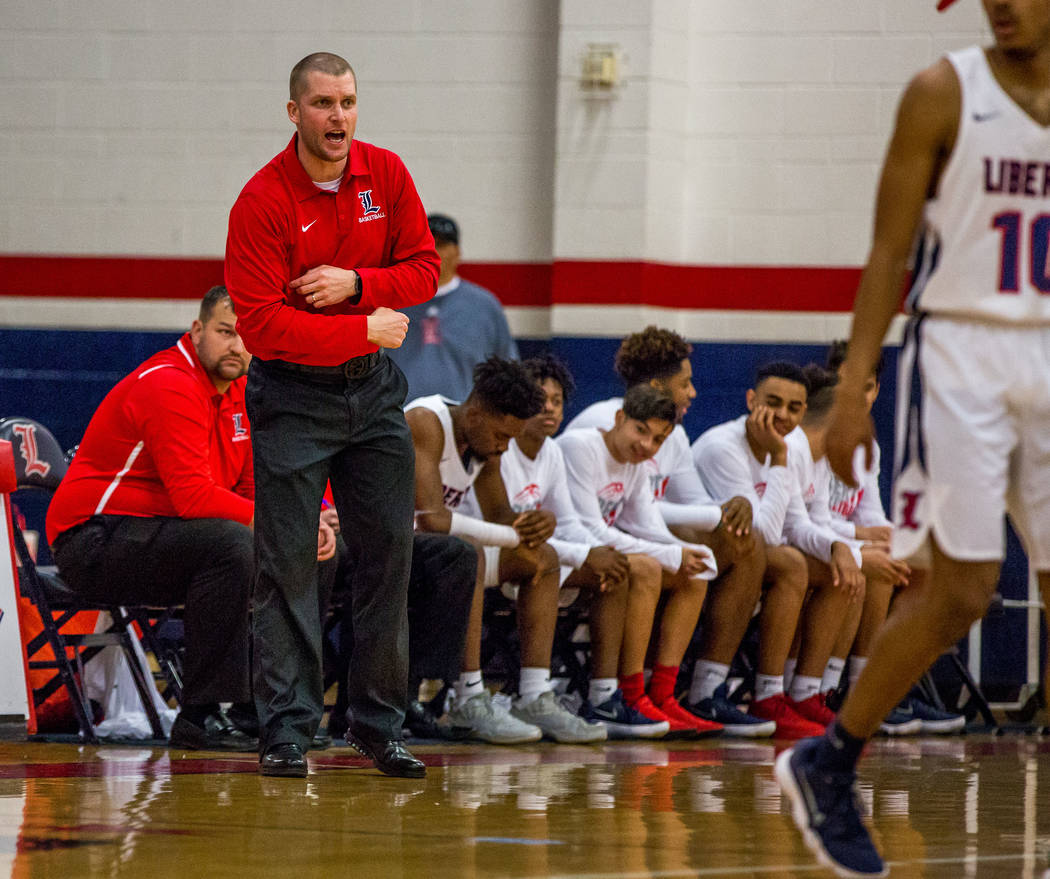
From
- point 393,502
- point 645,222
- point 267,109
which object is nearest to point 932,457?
point 393,502

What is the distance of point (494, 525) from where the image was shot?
5277mm

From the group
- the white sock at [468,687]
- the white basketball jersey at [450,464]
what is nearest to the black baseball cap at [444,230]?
the white basketball jersey at [450,464]

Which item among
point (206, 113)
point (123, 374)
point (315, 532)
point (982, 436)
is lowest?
point (123, 374)

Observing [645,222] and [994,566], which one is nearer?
[994,566]

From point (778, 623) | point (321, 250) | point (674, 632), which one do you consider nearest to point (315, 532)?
point (321, 250)

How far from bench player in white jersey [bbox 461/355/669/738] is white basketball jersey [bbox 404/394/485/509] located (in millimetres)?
110

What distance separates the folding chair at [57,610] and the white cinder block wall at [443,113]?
2.36 m

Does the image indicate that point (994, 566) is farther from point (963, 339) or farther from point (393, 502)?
point (393, 502)

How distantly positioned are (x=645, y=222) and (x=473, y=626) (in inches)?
106

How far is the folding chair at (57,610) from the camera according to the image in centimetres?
489

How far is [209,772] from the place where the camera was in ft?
13.1

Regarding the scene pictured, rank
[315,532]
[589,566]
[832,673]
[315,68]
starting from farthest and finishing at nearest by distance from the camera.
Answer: [832,673] < [589,566] < [315,532] < [315,68]

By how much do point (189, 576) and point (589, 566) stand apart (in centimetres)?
144

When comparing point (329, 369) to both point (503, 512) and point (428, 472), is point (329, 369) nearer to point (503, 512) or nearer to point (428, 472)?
point (428, 472)
